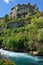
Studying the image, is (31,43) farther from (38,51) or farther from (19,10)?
(19,10)

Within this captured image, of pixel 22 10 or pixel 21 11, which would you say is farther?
pixel 22 10

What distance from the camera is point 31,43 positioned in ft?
220

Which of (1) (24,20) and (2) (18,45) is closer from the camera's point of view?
(2) (18,45)

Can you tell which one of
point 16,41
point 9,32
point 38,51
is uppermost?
point 9,32

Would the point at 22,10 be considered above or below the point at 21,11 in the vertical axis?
above

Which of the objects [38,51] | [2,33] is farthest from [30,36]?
[2,33]

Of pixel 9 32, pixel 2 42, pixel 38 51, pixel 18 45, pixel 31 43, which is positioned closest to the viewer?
pixel 38 51

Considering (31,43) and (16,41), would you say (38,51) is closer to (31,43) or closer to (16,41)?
(31,43)

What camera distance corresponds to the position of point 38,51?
6191cm

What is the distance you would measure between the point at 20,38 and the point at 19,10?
6283cm

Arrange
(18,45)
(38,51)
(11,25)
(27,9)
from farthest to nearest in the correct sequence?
(27,9)
(11,25)
(18,45)
(38,51)

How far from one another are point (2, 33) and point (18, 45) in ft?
99.4

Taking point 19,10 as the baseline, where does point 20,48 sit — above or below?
below

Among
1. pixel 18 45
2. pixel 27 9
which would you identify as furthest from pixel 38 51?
pixel 27 9
